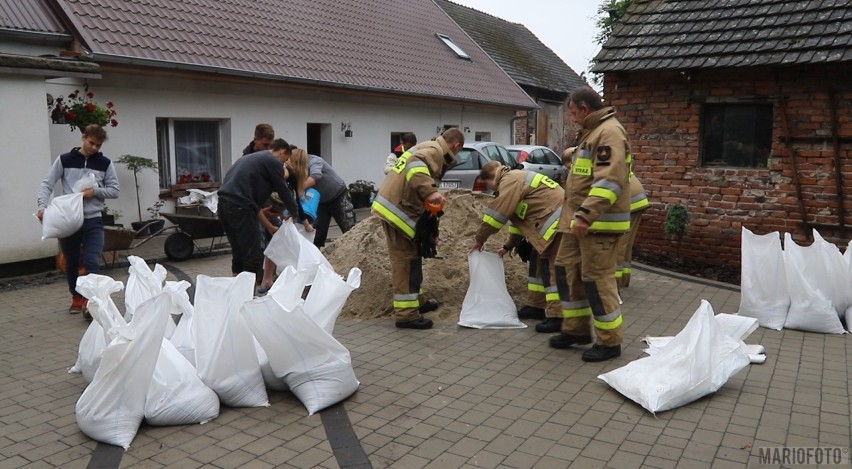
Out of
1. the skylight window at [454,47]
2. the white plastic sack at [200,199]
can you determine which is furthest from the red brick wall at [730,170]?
the skylight window at [454,47]

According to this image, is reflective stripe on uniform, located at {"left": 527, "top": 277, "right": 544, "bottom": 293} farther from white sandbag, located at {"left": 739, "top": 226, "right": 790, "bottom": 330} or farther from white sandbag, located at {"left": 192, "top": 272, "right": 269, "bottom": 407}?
white sandbag, located at {"left": 192, "top": 272, "right": 269, "bottom": 407}

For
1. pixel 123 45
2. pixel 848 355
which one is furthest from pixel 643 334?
pixel 123 45

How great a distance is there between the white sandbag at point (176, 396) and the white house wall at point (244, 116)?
5657 millimetres

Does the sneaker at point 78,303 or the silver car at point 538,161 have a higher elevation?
the silver car at point 538,161

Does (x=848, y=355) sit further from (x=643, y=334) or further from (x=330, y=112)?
(x=330, y=112)

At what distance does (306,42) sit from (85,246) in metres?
9.71

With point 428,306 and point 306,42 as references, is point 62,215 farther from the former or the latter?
Answer: point 306,42

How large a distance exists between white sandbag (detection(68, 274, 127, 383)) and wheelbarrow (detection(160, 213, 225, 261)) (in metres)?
4.72

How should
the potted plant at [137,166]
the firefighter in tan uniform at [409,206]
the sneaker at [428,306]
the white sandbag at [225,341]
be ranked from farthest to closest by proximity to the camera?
the potted plant at [137,166] → the sneaker at [428,306] → the firefighter in tan uniform at [409,206] → the white sandbag at [225,341]

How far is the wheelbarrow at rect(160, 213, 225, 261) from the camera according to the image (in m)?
9.27

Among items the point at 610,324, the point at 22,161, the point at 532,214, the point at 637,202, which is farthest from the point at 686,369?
the point at 22,161

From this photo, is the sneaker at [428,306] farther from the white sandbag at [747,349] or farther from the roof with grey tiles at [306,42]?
the roof with grey tiles at [306,42]

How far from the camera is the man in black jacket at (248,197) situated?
620 cm

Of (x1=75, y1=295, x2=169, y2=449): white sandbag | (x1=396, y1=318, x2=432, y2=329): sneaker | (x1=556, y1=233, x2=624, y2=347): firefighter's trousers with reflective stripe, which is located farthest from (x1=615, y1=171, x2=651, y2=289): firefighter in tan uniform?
(x1=75, y1=295, x2=169, y2=449): white sandbag
